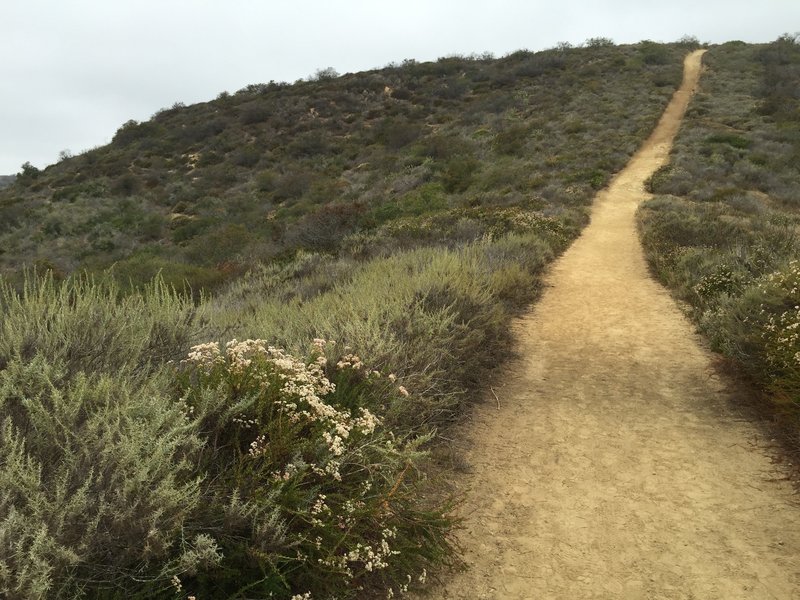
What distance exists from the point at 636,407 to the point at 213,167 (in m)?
33.5

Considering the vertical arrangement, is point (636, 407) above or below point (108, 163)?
below

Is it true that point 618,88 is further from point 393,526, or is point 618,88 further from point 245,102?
point 393,526

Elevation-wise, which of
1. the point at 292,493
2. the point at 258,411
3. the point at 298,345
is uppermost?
the point at 258,411

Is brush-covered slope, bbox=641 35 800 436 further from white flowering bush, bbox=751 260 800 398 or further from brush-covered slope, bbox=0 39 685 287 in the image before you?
brush-covered slope, bbox=0 39 685 287

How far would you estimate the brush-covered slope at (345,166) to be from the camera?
17.5m

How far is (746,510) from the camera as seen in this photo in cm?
353

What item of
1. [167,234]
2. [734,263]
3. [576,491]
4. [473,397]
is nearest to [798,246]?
[734,263]

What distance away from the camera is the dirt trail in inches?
117

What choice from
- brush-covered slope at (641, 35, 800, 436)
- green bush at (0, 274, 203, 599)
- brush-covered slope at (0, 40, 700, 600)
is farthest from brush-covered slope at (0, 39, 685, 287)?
green bush at (0, 274, 203, 599)

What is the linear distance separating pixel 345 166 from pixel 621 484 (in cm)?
2938

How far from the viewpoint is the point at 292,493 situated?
2.51 metres

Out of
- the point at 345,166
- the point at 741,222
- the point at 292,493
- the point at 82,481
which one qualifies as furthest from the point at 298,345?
the point at 345,166

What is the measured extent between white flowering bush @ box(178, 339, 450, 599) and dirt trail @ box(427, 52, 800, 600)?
1.52 feet

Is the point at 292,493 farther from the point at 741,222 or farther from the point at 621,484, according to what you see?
the point at 741,222
